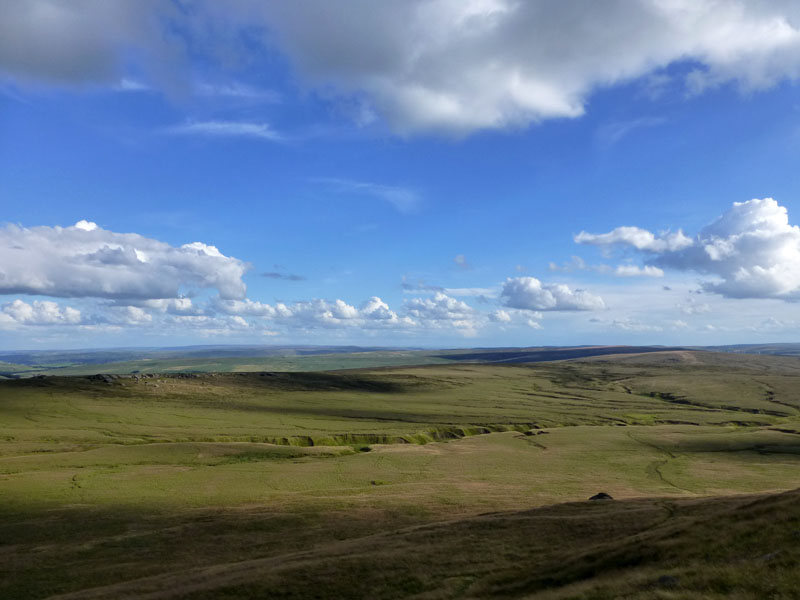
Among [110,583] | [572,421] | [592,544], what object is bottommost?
[572,421]

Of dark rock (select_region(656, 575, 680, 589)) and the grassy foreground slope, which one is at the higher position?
dark rock (select_region(656, 575, 680, 589))

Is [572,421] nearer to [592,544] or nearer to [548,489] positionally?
[548,489]

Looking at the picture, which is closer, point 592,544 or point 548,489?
point 592,544

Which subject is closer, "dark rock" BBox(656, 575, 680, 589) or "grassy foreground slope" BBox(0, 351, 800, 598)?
"dark rock" BBox(656, 575, 680, 589)

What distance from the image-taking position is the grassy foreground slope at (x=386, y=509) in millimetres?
29062

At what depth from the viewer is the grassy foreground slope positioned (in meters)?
29.1

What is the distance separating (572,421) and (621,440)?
139 ft

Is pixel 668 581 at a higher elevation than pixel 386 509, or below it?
higher

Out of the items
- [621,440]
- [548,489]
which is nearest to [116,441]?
[548,489]

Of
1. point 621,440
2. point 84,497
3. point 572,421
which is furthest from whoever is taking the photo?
point 572,421

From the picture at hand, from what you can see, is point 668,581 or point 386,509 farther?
point 386,509

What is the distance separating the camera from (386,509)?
53938 mm

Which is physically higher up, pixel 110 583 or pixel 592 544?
pixel 592 544

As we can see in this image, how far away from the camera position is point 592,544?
34.8 m
